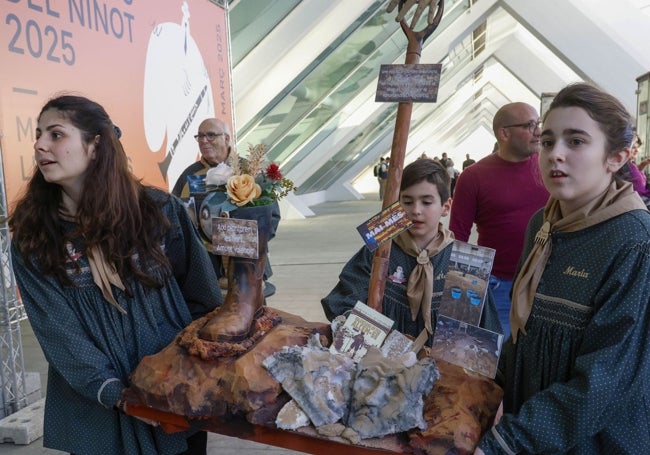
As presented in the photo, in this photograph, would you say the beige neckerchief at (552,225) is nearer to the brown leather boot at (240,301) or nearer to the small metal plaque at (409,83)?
the small metal plaque at (409,83)

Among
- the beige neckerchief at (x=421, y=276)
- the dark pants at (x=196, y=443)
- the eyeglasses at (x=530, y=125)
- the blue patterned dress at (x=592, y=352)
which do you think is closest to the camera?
the blue patterned dress at (x=592, y=352)

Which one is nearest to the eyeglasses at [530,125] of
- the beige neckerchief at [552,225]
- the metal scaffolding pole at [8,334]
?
the beige neckerchief at [552,225]

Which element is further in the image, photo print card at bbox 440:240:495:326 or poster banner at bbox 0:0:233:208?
poster banner at bbox 0:0:233:208

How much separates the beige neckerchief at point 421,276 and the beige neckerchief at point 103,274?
0.84 meters

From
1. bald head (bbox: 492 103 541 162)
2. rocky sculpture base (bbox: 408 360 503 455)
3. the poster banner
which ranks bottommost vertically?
rocky sculpture base (bbox: 408 360 503 455)

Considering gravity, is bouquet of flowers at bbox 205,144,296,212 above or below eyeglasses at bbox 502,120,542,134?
below

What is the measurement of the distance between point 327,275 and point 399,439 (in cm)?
530

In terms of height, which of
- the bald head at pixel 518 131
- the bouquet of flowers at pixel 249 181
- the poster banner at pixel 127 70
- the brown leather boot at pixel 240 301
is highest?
the poster banner at pixel 127 70

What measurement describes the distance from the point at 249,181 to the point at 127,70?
4132mm

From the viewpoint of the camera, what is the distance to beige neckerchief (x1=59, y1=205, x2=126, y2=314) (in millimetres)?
1582

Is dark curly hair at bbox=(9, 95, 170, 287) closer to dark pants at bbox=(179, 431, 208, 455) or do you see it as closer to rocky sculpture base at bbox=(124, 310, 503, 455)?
rocky sculpture base at bbox=(124, 310, 503, 455)

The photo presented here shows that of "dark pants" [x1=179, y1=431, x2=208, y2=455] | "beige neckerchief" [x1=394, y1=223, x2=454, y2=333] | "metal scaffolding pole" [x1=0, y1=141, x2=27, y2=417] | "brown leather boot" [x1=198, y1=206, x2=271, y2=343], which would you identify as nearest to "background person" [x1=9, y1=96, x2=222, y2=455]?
"dark pants" [x1=179, y1=431, x2=208, y2=455]

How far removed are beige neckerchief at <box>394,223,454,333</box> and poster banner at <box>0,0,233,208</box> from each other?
224cm

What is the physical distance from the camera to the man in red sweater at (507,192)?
2.64 meters
